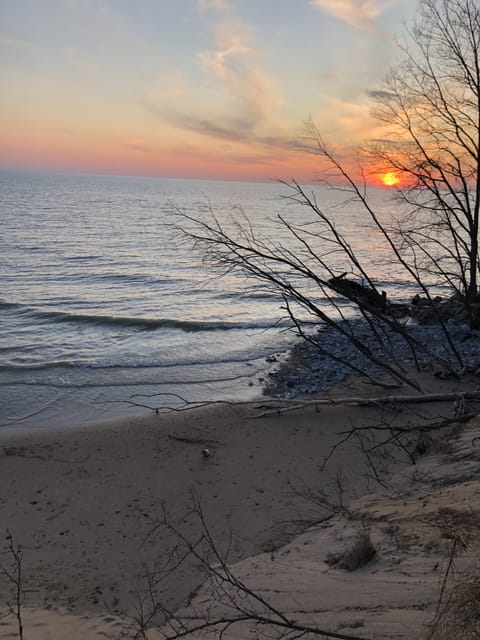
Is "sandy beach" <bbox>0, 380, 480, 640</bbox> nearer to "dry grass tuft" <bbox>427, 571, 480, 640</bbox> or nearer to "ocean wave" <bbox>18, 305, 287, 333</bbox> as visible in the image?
"dry grass tuft" <bbox>427, 571, 480, 640</bbox>

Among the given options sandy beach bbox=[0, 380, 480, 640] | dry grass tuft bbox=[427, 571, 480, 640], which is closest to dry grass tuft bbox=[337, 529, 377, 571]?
sandy beach bbox=[0, 380, 480, 640]

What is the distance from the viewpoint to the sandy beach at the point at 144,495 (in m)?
4.88

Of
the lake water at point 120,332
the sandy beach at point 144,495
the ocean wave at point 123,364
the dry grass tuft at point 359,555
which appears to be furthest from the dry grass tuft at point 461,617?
the ocean wave at point 123,364

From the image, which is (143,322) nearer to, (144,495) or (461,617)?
(144,495)

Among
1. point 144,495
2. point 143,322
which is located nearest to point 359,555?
point 144,495

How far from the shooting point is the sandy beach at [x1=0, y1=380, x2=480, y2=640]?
488cm

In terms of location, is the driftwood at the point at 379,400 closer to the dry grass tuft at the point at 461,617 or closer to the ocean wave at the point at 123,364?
the ocean wave at the point at 123,364

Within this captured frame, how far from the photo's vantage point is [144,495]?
6895 mm

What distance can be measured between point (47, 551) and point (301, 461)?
3.94m

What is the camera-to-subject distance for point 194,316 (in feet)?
62.4

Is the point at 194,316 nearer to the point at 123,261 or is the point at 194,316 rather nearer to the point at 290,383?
the point at 290,383

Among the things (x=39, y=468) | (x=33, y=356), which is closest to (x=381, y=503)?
(x=39, y=468)

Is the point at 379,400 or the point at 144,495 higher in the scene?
the point at 379,400

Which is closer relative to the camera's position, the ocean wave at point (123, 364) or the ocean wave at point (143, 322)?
the ocean wave at point (123, 364)
